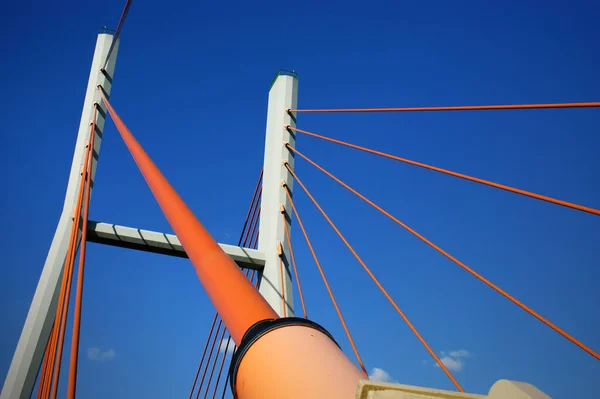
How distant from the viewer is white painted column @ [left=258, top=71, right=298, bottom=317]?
6.26m

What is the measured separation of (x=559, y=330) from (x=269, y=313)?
2189mm

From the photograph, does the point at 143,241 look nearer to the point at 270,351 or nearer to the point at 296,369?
the point at 270,351

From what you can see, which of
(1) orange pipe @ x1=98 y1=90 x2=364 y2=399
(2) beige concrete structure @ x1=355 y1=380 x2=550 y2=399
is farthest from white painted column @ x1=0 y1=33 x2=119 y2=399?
(2) beige concrete structure @ x1=355 y1=380 x2=550 y2=399

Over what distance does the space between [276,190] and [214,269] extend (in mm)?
4613

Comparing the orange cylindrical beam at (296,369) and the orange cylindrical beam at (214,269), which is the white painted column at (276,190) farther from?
the orange cylindrical beam at (296,369)

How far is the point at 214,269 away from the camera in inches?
83.3

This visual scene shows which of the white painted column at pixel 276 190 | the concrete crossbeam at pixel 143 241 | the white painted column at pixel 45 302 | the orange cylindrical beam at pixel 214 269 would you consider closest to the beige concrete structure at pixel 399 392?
the orange cylindrical beam at pixel 214 269

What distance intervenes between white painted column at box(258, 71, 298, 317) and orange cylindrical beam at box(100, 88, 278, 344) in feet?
11.2

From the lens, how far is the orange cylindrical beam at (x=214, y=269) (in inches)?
70.4

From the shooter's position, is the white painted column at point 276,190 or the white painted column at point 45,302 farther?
the white painted column at point 276,190

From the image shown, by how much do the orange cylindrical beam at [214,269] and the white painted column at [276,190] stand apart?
134 inches

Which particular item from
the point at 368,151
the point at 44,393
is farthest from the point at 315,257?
the point at 44,393

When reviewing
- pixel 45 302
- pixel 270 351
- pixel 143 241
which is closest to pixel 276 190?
pixel 143 241

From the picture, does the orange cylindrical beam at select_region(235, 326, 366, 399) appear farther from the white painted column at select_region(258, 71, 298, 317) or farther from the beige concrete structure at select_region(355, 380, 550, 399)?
the white painted column at select_region(258, 71, 298, 317)
